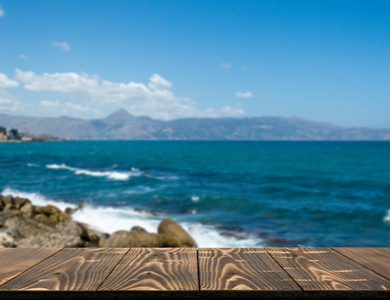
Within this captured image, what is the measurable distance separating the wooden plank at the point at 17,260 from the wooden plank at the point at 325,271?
144cm

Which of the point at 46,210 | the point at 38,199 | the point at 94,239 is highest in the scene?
the point at 94,239

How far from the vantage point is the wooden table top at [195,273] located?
1.63 m

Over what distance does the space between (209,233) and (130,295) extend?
42.9ft

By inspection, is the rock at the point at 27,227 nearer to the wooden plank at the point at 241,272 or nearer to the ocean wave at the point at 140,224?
the ocean wave at the point at 140,224

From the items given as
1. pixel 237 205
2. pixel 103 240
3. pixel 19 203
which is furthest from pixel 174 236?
pixel 19 203

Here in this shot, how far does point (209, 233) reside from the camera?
14359 mm

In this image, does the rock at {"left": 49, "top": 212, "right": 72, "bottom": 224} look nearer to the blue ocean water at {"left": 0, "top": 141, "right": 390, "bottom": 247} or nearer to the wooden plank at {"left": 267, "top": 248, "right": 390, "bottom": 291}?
the blue ocean water at {"left": 0, "top": 141, "right": 390, "bottom": 247}

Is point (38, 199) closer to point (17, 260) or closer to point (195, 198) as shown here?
point (195, 198)

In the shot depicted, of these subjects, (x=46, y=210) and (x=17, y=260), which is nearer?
(x=17, y=260)

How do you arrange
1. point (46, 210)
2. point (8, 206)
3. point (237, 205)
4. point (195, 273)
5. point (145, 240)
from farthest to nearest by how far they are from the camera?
point (237, 205) < point (8, 206) < point (46, 210) < point (145, 240) < point (195, 273)

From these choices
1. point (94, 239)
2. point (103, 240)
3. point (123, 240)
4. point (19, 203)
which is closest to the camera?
point (123, 240)

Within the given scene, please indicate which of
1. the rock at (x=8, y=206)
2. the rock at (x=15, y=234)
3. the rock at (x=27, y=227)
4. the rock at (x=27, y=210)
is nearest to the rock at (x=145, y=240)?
the rock at (x=15, y=234)

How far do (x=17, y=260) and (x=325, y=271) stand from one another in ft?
5.81

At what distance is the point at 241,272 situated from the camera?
6.10ft
